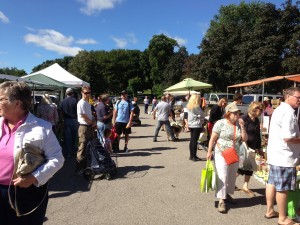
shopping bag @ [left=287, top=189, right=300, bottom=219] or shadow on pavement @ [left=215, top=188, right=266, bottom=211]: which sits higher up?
shopping bag @ [left=287, top=189, right=300, bottom=219]

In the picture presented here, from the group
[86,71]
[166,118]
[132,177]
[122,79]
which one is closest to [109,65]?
[122,79]

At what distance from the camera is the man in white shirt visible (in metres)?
3.99

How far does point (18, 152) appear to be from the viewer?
2330 millimetres

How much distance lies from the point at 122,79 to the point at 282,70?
159 feet

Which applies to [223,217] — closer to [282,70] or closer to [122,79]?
[282,70]

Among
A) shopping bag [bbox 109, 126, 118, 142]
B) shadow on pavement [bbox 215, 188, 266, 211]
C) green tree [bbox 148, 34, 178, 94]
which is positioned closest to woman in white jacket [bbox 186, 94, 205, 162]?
shopping bag [bbox 109, 126, 118, 142]

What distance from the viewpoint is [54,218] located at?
14.9ft

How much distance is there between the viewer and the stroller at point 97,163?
655cm

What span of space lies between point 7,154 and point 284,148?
3280 millimetres

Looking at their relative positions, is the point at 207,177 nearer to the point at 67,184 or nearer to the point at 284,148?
the point at 284,148

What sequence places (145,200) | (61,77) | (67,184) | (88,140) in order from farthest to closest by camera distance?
(61,77) → (88,140) → (67,184) → (145,200)

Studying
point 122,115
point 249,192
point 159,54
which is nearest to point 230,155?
point 249,192

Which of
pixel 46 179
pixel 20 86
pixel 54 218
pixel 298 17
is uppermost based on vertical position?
pixel 298 17

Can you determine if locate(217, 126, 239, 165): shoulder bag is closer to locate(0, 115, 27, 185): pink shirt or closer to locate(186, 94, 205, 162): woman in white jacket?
locate(0, 115, 27, 185): pink shirt
